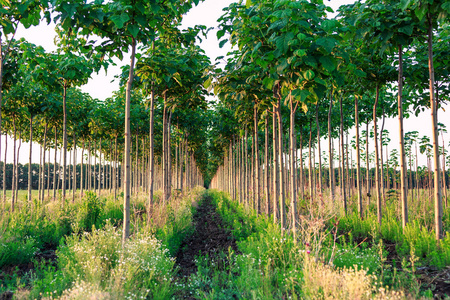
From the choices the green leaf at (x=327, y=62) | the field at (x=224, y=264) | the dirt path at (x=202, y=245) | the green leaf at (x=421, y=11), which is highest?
the green leaf at (x=421, y=11)

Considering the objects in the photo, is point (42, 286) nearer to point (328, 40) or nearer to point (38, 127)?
point (328, 40)

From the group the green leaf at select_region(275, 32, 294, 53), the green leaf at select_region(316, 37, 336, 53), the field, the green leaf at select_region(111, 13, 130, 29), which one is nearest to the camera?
the field

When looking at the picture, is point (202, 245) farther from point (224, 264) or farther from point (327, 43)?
point (327, 43)

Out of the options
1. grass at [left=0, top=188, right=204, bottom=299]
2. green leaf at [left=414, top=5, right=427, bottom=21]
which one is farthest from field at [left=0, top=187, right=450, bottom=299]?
green leaf at [left=414, top=5, right=427, bottom=21]

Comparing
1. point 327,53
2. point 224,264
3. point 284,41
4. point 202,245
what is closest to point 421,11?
point 327,53

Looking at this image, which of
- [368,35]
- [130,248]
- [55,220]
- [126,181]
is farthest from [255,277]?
[55,220]

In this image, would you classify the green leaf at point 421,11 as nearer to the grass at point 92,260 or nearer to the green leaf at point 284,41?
the green leaf at point 284,41

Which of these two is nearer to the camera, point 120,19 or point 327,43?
point 327,43

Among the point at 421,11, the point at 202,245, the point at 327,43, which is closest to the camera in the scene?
the point at 327,43

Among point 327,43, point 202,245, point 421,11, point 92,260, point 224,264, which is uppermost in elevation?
point 421,11

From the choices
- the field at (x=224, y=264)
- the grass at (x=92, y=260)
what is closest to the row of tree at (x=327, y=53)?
the field at (x=224, y=264)

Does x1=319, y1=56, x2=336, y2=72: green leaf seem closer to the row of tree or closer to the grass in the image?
the row of tree

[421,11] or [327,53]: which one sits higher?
[421,11]

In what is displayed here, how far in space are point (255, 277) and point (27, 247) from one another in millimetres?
4853
